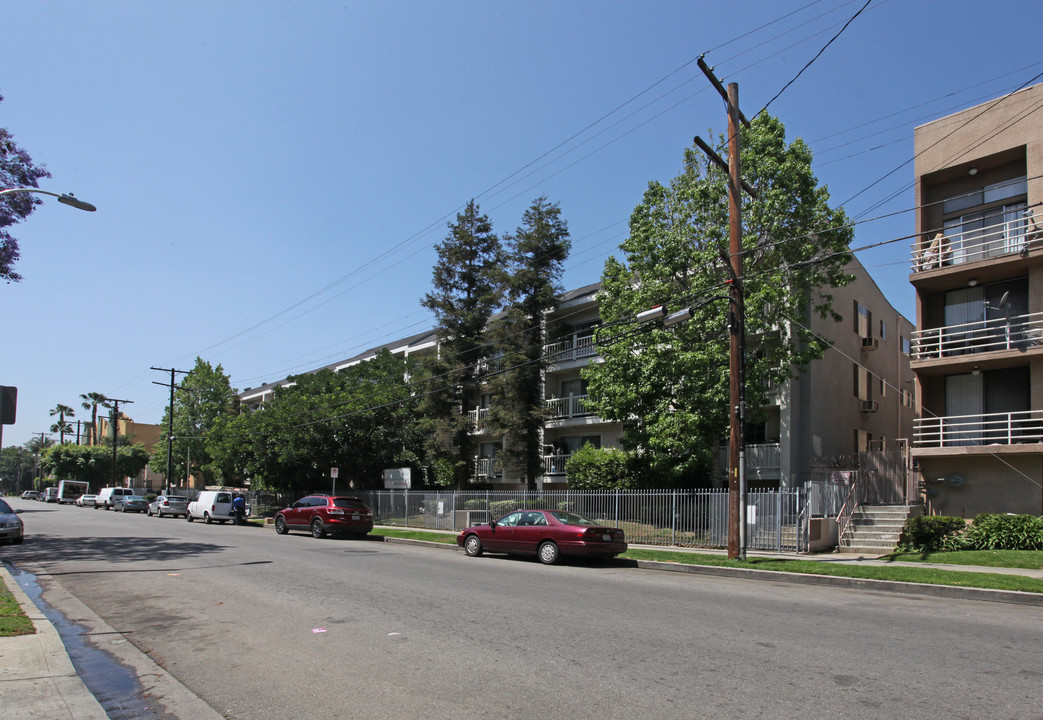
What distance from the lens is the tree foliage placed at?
38.5 m

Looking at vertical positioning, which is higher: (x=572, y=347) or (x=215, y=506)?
(x=572, y=347)

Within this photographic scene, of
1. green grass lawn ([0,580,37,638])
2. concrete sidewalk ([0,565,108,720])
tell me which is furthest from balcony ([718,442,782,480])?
concrete sidewalk ([0,565,108,720])

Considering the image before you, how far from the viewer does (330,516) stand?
2644 centimetres

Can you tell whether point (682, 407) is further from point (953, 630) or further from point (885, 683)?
point (885, 683)

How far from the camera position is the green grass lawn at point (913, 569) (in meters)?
13.5

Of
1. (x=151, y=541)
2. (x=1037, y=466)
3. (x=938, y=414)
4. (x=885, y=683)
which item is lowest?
(x=151, y=541)

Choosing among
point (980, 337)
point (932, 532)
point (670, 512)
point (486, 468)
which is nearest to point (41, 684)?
point (670, 512)

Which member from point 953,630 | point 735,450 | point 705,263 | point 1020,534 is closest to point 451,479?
point 705,263

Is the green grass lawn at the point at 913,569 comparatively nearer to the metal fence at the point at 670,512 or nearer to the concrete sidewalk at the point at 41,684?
the metal fence at the point at 670,512

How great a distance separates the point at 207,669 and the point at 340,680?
147 centimetres

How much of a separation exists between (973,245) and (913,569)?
10.5 metres

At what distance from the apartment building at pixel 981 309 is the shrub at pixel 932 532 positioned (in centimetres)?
142

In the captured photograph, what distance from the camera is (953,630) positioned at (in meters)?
9.11

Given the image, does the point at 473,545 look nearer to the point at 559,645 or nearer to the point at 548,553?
the point at 548,553
